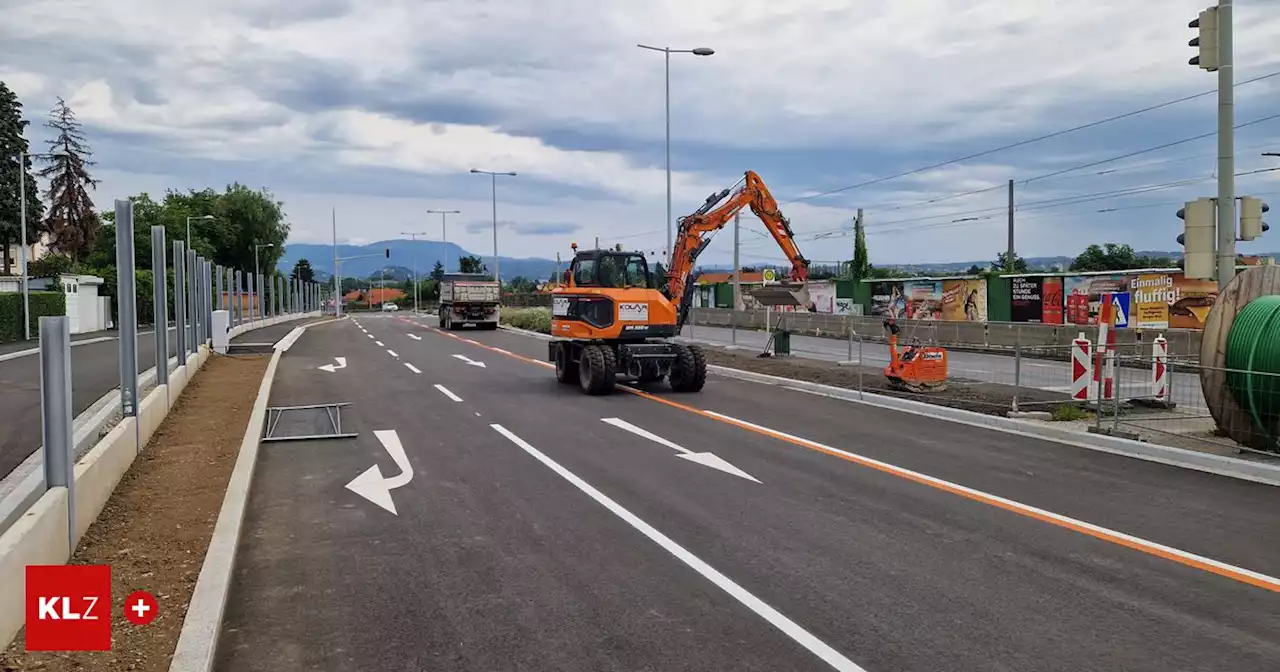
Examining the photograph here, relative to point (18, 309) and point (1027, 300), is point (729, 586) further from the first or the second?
point (18, 309)

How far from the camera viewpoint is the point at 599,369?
16875 mm

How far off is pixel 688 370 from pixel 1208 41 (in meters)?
9.82

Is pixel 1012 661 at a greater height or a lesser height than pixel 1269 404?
lesser

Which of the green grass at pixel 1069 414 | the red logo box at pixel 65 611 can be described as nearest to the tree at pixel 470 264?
the green grass at pixel 1069 414

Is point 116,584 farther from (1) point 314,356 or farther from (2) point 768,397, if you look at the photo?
(1) point 314,356

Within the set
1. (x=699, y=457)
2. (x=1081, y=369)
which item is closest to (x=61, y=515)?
(x=699, y=457)

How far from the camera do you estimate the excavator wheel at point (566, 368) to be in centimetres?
1921

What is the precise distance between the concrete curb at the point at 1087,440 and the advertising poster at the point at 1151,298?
724 inches

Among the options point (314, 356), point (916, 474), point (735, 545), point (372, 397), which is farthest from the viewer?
point (314, 356)

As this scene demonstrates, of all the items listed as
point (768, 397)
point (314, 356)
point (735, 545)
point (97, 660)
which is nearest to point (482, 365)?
point (314, 356)

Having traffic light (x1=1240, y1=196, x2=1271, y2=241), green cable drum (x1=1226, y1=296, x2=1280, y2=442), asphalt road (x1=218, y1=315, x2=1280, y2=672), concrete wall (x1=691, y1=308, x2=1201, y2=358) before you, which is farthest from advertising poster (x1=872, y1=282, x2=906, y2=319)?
green cable drum (x1=1226, y1=296, x2=1280, y2=442)

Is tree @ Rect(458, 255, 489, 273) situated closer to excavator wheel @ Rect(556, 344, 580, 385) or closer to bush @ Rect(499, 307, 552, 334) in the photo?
bush @ Rect(499, 307, 552, 334)

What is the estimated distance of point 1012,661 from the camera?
194 inches

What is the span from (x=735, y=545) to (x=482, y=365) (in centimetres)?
1792
